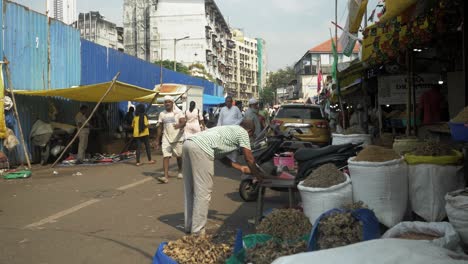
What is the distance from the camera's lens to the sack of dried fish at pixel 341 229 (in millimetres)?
3729

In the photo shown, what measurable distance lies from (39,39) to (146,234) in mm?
10749

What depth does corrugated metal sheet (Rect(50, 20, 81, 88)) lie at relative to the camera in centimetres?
1534

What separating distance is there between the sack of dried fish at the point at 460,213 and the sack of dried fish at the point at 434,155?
102 cm

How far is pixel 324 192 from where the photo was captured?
483 cm

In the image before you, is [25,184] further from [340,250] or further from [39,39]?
[340,250]

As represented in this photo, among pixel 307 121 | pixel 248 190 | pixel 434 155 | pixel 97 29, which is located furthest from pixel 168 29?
pixel 434 155

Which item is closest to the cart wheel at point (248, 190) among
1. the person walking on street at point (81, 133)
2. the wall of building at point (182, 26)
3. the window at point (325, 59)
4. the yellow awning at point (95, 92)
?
the yellow awning at point (95, 92)

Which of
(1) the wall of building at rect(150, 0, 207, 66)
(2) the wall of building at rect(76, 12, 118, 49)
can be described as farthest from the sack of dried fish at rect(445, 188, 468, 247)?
(1) the wall of building at rect(150, 0, 207, 66)

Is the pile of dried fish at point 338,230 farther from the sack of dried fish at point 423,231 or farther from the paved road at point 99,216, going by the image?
the paved road at point 99,216

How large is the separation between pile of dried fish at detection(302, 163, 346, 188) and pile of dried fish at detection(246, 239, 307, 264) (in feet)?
3.83

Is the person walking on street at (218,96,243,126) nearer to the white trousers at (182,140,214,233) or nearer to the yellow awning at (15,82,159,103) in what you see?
the yellow awning at (15,82,159,103)

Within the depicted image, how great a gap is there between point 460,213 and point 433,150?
4.58ft

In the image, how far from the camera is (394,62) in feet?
34.2

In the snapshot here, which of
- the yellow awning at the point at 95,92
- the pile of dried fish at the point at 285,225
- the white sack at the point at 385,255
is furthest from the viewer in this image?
the yellow awning at the point at 95,92
